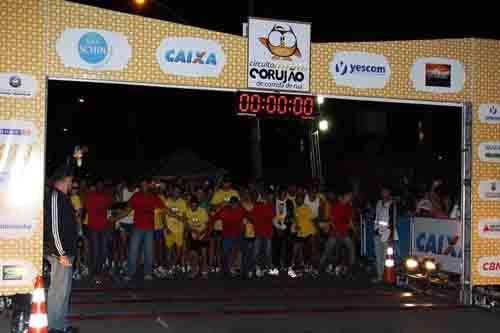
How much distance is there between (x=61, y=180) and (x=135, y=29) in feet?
8.78

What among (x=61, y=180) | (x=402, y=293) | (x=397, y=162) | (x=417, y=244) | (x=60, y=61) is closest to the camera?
(x=61, y=180)

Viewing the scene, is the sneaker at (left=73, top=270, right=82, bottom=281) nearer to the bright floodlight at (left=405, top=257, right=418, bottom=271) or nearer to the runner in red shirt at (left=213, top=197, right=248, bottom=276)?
the runner in red shirt at (left=213, top=197, right=248, bottom=276)

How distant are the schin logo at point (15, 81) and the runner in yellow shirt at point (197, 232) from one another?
19.7ft

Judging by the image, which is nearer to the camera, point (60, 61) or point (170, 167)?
point (60, 61)

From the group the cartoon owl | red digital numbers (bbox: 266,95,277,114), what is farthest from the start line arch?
red digital numbers (bbox: 266,95,277,114)

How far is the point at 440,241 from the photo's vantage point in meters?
12.5

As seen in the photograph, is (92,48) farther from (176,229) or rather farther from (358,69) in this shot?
(176,229)

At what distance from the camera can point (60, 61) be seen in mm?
9445

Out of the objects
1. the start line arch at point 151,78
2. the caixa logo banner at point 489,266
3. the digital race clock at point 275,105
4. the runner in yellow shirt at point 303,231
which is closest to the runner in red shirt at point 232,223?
the runner in yellow shirt at point 303,231

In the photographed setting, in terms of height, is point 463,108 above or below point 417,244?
above

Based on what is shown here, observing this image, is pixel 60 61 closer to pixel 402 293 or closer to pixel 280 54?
pixel 280 54

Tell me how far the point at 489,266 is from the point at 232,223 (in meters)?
5.05

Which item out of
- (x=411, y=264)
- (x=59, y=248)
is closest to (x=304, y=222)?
(x=411, y=264)

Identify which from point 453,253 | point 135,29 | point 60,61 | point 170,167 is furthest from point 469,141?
point 170,167
